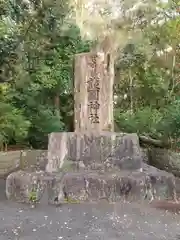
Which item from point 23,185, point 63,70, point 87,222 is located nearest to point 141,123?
point 63,70

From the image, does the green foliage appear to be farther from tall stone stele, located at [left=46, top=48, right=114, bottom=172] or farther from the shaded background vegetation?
tall stone stele, located at [left=46, top=48, right=114, bottom=172]

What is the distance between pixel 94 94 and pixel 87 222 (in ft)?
9.80

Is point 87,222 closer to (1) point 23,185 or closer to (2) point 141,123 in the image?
(1) point 23,185

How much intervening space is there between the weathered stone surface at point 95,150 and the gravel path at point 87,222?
1.07 meters

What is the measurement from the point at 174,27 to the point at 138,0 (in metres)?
2.00

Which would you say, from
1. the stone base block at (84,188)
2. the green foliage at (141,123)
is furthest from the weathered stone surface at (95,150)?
the green foliage at (141,123)

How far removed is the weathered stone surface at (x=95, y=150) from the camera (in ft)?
20.0

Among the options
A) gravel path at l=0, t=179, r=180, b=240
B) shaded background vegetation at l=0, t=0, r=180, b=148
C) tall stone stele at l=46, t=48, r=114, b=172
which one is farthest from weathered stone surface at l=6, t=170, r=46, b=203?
shaded background vegetation at l=0, t=0, r=180, b=148

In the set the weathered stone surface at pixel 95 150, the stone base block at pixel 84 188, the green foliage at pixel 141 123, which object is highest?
the green foliage at pixel 141 123

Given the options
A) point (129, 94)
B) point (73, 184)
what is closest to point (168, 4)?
point (129, 94)

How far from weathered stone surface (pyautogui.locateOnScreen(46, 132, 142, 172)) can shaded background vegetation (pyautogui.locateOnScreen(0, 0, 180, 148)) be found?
165 cm

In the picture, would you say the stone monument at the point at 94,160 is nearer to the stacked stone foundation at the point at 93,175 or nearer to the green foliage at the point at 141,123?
the stacked stone foundation at the point at 93,175

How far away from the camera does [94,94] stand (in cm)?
665

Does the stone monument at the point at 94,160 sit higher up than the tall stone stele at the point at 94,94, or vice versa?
the tall stone stele at the point at 94,94
